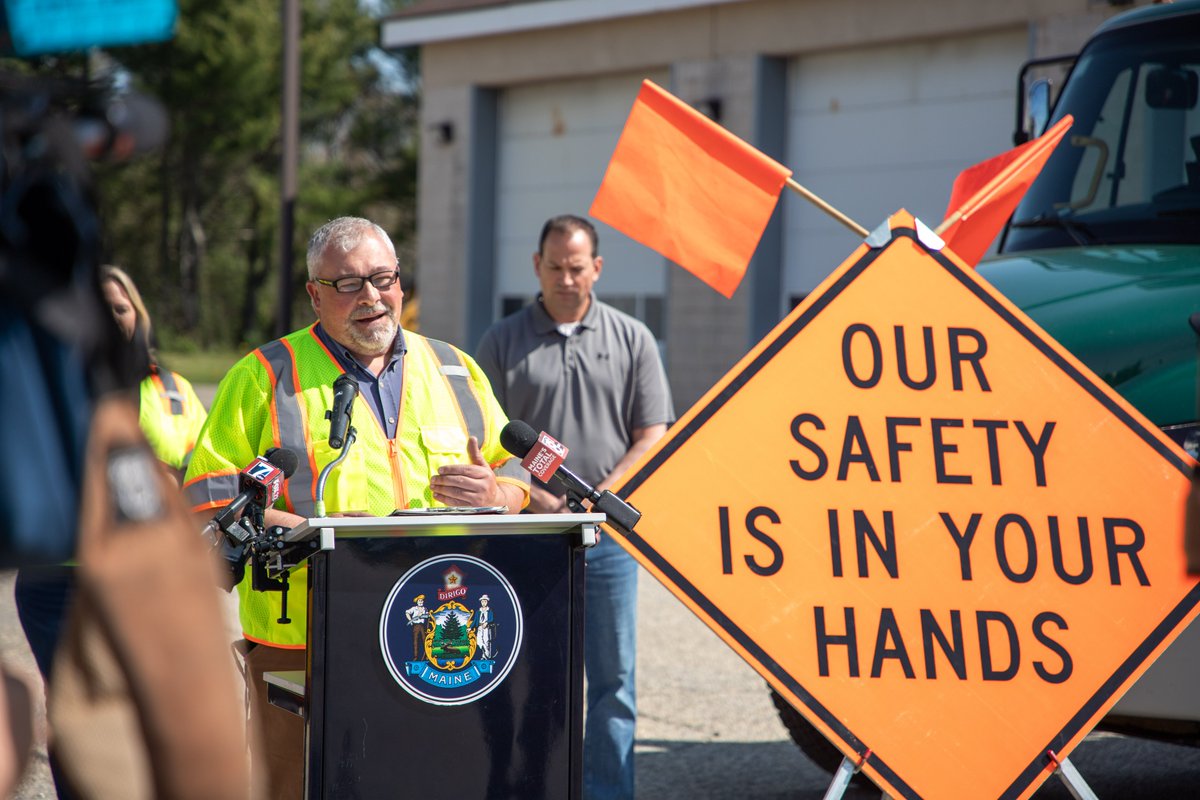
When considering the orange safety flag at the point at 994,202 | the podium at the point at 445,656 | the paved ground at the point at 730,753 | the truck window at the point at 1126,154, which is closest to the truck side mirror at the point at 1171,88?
the truck window at the point at 1126,154

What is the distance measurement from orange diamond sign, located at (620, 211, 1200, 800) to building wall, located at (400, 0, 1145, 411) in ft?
42.4

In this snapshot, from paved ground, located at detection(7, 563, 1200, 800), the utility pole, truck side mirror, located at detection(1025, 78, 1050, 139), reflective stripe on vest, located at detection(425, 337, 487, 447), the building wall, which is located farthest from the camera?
the building wall

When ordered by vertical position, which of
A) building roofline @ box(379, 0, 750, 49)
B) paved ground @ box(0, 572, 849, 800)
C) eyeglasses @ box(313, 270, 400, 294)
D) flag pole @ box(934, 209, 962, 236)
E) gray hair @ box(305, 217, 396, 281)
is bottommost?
paved ground @ box(0, 572, 849, 800)

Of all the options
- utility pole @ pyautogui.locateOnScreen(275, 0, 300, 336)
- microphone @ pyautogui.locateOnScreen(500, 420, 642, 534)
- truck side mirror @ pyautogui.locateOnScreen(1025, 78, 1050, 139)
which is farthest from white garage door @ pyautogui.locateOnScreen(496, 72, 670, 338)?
microphone @ pyautogui.locateOnScreen(500, 420, 642, 534)

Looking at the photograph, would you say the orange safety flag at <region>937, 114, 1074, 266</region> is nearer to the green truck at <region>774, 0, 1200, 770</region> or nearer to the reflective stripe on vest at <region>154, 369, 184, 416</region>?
the green truck at <region>774, 0, 1200, 770</region>

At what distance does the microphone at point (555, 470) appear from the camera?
12.8 ft

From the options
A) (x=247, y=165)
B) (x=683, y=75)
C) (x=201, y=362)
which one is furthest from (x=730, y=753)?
(x=247, y=165)

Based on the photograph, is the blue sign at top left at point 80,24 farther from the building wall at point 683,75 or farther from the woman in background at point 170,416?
the building wall at point 683,75

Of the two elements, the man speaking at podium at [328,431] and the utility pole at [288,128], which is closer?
the man speaking at podium at [328,431]

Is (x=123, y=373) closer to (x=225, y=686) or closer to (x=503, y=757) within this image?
(x=225, y=686)

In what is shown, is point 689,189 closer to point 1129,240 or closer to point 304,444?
point 304,444

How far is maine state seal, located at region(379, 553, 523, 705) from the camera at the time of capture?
369 centimetres

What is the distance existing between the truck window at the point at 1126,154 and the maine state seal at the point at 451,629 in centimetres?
333

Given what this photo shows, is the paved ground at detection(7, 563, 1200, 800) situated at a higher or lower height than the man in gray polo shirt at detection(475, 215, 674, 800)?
lower
